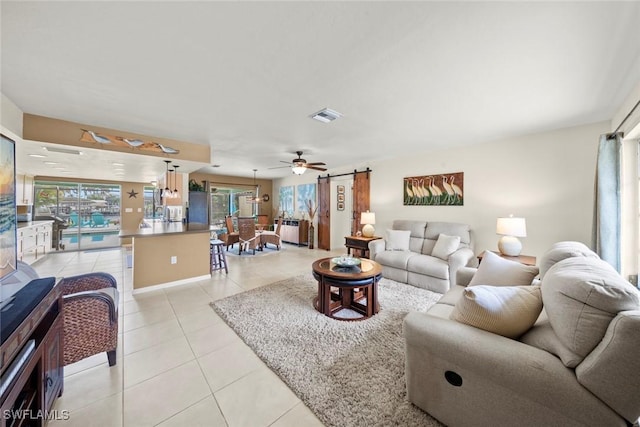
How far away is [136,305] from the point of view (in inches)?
116

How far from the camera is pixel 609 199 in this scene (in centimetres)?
257

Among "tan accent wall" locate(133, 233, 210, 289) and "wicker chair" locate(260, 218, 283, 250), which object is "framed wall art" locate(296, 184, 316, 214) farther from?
"tan accent wall" locate(133, 233, 210, 289)

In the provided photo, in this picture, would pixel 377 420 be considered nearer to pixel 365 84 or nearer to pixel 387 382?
pixel 387 382

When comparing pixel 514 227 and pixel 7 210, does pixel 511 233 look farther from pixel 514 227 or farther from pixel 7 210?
pixel 7 210

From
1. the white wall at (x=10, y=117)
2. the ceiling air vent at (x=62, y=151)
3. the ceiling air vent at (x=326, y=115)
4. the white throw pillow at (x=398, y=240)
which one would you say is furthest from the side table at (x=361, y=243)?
the white wall at (x=10, y=117)

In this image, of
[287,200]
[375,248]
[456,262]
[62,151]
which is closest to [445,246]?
[456,262]

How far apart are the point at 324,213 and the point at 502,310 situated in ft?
18.7

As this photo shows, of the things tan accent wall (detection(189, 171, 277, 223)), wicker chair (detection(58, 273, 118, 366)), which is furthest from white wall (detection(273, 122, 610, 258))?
tan accent wall (detection(189, 171, 277, 223))

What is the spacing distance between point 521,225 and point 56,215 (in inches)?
430

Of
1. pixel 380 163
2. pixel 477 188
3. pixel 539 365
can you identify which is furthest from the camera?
pixel 380 163

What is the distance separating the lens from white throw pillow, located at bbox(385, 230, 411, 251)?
421 centimetres

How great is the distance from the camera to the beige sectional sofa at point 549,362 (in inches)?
34.6

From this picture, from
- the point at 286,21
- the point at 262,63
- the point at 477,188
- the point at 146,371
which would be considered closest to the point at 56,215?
the point at 146,371

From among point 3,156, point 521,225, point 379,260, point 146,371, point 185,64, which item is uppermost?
point 185,64
